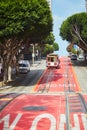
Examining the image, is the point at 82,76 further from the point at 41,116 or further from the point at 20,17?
the point at 41,116

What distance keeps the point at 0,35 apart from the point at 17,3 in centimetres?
438

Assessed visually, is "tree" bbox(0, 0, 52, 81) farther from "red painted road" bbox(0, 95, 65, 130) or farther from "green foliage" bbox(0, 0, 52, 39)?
"red painted road" bbox(0, 95, 65, 130)

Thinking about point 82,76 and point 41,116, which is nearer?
point 41,116

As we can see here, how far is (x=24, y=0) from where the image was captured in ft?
155

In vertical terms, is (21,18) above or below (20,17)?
below

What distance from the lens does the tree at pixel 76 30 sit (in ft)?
291

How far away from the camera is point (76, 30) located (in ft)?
298

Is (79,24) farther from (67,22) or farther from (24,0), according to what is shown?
(24,0)

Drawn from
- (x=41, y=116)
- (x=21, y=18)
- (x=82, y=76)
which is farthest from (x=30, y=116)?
(x=82, y=76)

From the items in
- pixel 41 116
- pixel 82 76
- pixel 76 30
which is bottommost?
pixel 41 116

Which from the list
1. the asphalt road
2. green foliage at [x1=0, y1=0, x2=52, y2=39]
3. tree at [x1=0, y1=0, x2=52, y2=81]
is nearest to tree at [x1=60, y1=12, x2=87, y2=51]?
the asphalt road

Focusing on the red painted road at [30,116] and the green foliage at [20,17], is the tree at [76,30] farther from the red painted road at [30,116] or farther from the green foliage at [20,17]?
the red painted road at [30,116]

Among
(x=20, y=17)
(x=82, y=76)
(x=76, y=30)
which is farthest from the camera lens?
(x=76, y=30)

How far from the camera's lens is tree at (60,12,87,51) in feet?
291
